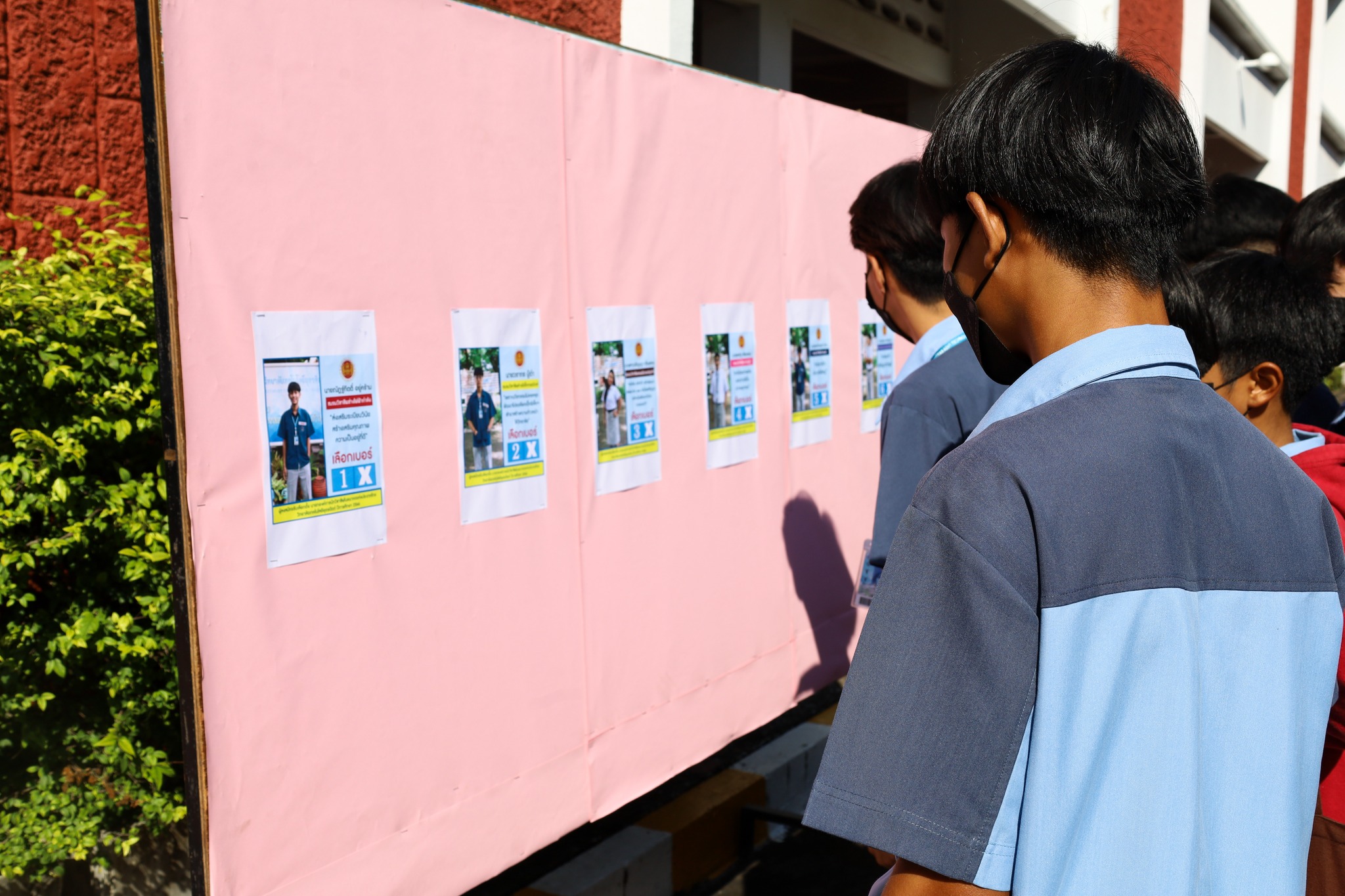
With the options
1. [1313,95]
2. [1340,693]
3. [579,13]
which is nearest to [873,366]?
[579,13]

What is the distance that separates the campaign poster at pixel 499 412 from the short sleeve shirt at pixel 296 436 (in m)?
0.37

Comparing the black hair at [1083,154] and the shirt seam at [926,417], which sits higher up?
the black hair at [1083,154]

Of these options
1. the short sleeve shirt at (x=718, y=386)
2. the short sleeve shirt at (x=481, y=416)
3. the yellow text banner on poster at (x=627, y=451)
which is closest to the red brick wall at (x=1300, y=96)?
the short sleeve shirt at (x=718, y=386)

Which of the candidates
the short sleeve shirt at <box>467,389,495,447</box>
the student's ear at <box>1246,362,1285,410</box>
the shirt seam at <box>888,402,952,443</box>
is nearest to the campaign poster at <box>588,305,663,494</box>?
the short sleeve shirt at <box>467,389,495,447</box>

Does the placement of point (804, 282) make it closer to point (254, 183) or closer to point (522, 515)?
point (522, 515)

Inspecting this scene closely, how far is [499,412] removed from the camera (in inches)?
95.5

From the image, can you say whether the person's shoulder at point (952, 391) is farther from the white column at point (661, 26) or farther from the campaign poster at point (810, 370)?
the white column at point (661, 26)

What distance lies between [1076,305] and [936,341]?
63.1 inches

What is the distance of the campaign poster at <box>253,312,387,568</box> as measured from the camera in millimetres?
1956

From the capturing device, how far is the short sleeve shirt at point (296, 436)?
6.48 ft

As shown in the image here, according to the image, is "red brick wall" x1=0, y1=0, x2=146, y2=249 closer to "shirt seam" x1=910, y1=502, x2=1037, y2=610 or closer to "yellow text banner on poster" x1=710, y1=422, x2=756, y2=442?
"yellow text banner on poster" x1=710, y1=422, x2=756, y2=442

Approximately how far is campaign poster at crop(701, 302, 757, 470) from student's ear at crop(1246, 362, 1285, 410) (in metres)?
1.37

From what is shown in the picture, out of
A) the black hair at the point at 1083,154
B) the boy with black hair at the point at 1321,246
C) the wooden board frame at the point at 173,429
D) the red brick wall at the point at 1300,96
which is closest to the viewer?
the black hair at the point at 1083,154

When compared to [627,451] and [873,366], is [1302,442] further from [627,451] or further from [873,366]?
[873,366]
